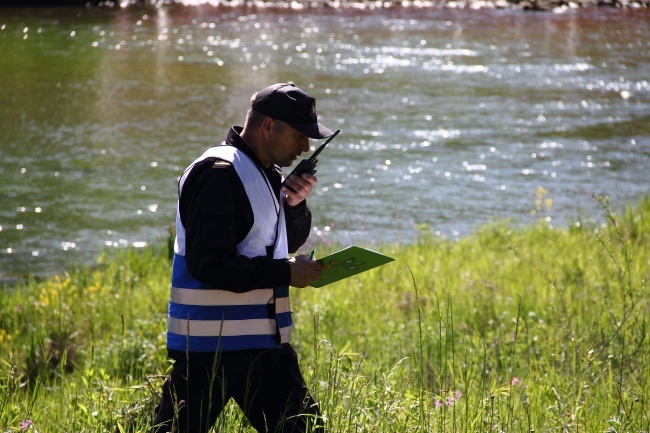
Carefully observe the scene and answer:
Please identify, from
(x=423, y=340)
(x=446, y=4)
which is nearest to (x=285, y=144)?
(x=423, y=340)

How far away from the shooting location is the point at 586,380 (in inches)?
183

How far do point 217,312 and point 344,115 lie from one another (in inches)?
553

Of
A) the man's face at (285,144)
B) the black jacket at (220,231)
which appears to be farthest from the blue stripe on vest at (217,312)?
the man's face at (285,144)

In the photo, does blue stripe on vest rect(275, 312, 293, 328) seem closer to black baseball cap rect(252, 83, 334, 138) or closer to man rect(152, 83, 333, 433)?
man rect(152, 83, 333, 433)

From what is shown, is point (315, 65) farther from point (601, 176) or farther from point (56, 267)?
point (56, 267)

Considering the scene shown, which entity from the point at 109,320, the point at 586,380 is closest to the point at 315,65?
the point at 109,320

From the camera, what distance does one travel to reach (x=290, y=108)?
3316mm

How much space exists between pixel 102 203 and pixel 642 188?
700 centimetres

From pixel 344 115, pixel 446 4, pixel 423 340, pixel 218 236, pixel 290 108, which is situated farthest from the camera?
pixel 446 4

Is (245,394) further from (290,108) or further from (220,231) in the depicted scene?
(290,108)

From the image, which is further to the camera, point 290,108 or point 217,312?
point 290,108

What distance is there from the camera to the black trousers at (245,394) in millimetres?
3211

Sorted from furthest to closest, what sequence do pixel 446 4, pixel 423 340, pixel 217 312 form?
pixel 446 4, pixel 423 340, pixel 217 312

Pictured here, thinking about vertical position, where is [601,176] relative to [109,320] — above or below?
below
